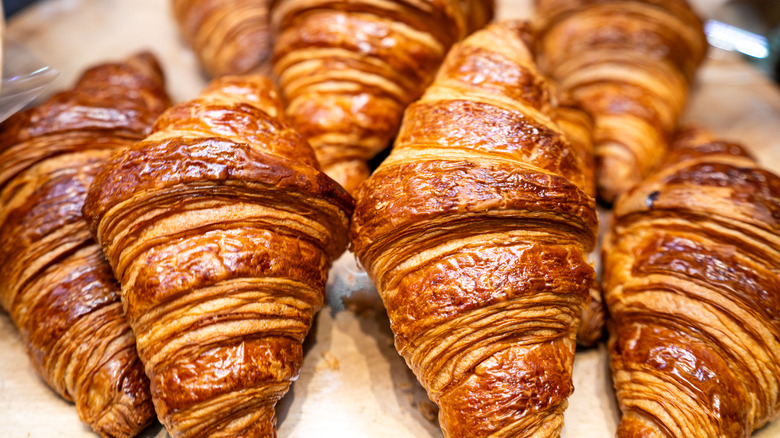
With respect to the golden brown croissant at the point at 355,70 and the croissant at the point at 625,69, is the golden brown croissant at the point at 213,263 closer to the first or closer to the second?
the golden brown croissant at the point at 355,70

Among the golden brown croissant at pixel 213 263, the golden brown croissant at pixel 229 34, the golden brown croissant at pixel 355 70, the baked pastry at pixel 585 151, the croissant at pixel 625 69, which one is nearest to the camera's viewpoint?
the golden brown croissant at pixel 213 263

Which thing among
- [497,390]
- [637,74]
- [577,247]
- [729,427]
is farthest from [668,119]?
[497,390]

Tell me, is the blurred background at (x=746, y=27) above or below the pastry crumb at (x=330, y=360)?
above

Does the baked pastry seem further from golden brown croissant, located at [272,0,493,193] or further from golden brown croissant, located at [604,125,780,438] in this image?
golden brown croissant, located at [272,0,493,193]

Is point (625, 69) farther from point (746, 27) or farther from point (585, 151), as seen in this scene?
point (746, 27)

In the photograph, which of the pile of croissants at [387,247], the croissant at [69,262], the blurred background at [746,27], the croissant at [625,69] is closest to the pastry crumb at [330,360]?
the pile of croissants at [387,247]
